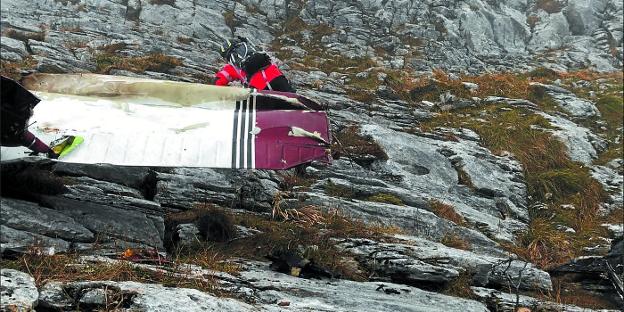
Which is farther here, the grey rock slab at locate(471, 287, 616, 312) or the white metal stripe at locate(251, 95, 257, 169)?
the white metal stripe at locate(251, 95, 257, 169)

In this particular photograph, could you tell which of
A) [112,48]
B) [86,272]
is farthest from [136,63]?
[86,272]

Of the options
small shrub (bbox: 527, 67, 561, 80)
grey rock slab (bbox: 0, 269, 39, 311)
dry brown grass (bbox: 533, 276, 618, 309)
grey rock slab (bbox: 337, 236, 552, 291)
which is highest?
small shrub (bbox: 527, 67, 561, 80)

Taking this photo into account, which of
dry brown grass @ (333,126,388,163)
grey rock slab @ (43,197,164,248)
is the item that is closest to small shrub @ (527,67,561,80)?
dry brown grass @ (333,126,388,163)

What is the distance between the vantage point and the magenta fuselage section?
6.19 meters

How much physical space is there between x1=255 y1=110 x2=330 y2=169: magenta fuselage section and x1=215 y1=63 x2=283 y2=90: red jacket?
204 cm

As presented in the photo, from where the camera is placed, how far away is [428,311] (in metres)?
4.78

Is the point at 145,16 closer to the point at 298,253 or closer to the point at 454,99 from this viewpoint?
the point at 454,99

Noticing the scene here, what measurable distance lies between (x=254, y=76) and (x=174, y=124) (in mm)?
2656

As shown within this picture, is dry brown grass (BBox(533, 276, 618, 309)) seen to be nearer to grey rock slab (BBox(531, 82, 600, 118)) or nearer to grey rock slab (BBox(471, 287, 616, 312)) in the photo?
grey rock slab (BBox(471, 287, 616, 312))

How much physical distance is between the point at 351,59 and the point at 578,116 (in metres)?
6.89

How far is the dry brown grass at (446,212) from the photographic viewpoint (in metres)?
7.94

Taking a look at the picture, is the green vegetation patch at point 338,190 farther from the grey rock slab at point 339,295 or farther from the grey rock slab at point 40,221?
the grey rock slab at point 40,221

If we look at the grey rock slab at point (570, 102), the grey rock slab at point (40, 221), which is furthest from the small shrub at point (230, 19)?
the grey rock slab at point (40, 221)

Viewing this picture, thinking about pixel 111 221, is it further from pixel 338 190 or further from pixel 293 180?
pixel 338 190
